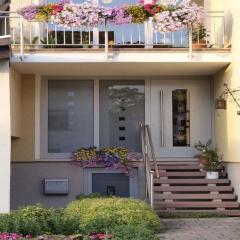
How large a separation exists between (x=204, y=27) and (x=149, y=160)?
11.5 feet

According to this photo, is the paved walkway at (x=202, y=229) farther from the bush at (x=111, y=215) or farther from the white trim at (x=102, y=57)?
the white trim at (x=102, y=57)

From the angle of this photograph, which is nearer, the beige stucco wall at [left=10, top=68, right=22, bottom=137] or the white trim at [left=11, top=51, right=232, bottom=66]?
the white trim at [left=11, top=51, right=232, bottom=66]

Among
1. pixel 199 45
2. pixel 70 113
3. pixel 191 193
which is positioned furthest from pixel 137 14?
pixel 191 193

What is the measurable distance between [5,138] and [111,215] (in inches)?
127

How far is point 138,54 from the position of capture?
12.7 m

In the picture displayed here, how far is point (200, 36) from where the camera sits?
13.8 m

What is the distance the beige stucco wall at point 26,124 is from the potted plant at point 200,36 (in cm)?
395

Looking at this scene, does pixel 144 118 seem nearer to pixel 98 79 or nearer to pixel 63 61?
pixel 98 79

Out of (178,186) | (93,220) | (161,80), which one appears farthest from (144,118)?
(93,220)

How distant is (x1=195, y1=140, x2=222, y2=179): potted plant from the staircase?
0.46ft

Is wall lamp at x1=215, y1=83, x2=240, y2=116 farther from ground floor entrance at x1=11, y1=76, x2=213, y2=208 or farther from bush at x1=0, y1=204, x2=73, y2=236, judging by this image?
bush at x1=0, y1=204, x2=73, y2=236

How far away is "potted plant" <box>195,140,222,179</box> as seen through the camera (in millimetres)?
13500

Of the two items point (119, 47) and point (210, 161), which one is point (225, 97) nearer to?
point (210, 161)

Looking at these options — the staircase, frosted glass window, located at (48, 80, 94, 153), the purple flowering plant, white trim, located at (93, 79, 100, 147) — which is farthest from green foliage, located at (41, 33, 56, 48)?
the purple flowering plant
